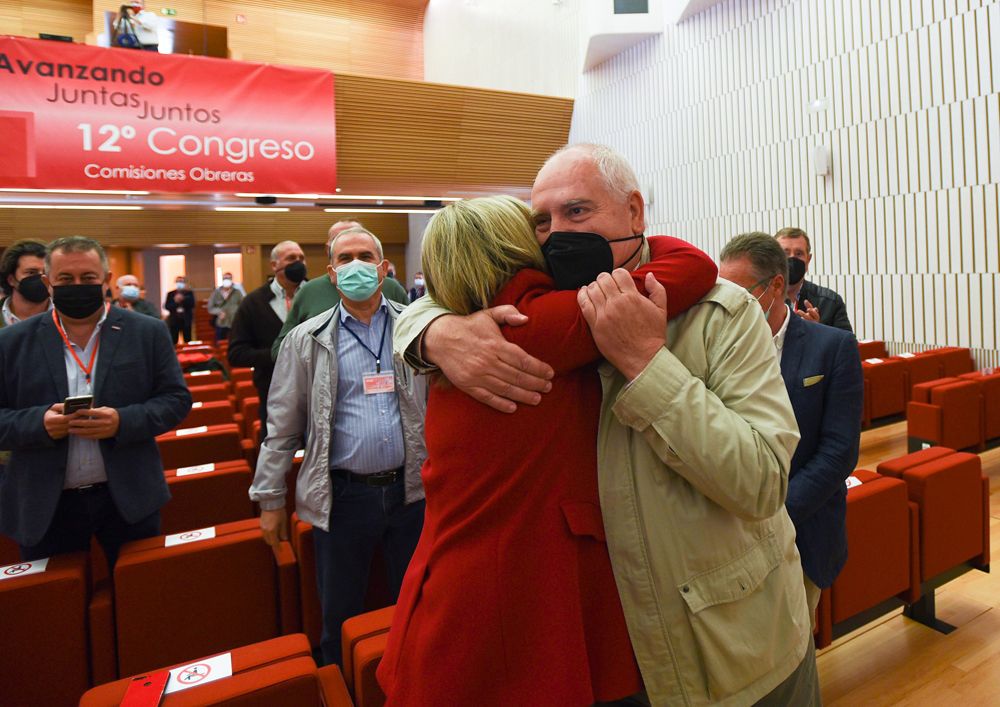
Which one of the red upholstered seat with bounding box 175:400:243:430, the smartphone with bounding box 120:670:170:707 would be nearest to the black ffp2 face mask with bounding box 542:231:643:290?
the smartphone with bounding box 120:670:170:707

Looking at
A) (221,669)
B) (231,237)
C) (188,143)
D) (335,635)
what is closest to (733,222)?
(188,143)

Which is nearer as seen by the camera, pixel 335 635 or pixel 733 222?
pixel 335 635

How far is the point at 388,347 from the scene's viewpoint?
2.12m

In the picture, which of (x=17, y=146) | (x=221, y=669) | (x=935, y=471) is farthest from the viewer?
(x=17, y=146)

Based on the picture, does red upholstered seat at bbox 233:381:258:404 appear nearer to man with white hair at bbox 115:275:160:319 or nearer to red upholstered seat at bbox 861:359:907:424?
man with white hair at bbox 115:275:160:319

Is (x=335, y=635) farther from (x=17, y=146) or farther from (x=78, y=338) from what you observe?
(x=17, y=146)

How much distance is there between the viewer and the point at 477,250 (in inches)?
34.7

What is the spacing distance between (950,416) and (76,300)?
5.16 meters

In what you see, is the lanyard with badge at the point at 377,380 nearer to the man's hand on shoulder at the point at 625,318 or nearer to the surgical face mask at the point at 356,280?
the surgical face mask at the point at 356,280

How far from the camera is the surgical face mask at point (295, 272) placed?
3801 millimetres

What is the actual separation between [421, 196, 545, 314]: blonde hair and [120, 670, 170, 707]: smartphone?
96 centimetres

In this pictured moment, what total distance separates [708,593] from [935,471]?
2.12 metres

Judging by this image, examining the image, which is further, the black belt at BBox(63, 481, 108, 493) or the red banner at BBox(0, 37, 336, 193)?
the red banner at BBox(0, 37, 336, 193)

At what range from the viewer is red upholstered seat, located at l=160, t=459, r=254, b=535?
8.95 feet
